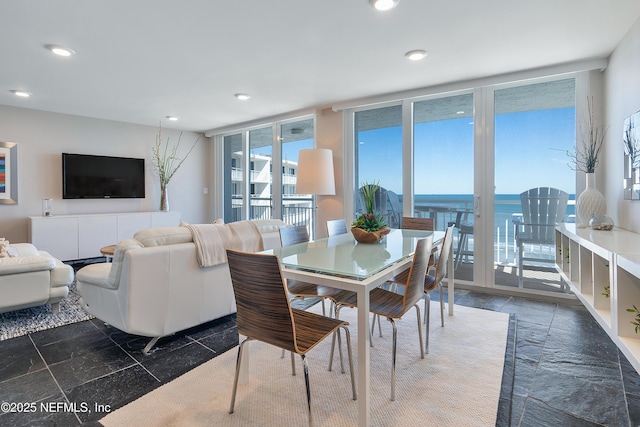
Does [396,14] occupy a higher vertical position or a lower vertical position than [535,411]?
higher

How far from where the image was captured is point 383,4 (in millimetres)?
2105

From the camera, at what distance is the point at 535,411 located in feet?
5.24

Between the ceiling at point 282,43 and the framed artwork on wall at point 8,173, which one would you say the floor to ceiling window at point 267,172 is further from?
the framed artwork on wall at point 8,173

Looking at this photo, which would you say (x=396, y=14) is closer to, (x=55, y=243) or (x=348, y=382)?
Answer: (x=348, y=382)

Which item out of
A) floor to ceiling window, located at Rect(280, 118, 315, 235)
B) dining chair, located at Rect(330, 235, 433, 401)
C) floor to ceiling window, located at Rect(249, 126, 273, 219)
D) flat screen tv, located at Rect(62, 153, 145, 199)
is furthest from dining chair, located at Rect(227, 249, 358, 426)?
flat screen tv, located at Rect(62, 153, 145, 199)

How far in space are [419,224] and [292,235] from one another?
1408mm

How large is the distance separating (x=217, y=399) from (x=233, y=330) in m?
0.90

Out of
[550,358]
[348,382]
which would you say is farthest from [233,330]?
[550,358]

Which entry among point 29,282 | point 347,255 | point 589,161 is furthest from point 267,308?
point 589,161

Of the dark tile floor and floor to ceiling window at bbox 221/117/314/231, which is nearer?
the dark tile floor

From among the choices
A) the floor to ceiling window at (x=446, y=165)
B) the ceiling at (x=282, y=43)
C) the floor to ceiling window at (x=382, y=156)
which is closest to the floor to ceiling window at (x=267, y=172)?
the floor to ceiling window at (x=382, y=156)

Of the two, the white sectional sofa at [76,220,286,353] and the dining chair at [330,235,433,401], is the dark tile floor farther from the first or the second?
the dining chair at [330,235,433,401]

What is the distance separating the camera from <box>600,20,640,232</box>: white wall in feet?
7.52

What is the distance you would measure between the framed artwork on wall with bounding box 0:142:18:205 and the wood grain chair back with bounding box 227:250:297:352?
4954 mm
